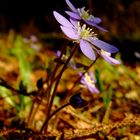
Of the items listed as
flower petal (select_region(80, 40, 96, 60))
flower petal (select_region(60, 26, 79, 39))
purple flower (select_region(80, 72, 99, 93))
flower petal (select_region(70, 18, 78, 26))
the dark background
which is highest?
the dark background

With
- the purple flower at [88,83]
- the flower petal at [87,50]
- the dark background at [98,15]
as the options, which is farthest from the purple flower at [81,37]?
the dark background at [98,15]

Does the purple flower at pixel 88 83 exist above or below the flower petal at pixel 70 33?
below

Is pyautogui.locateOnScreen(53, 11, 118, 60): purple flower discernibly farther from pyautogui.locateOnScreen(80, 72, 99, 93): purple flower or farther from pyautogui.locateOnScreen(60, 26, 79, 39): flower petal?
pyautogui.locateOnScreen(80, 72, 99, 93): purple flower

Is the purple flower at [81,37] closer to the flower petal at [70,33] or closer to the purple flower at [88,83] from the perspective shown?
the flower petal at [70,33]

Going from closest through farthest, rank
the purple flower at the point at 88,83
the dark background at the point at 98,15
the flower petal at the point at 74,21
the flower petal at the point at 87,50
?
the flower petal at the point at 87,50, the flower petal at the point at 74,21, the purple flower at the point at 88,83, the dark background at the point at 98,15

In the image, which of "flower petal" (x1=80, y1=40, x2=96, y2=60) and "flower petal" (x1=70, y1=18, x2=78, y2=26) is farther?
"flower petal" (x1=70, y1=18, x2=78, y2=26)

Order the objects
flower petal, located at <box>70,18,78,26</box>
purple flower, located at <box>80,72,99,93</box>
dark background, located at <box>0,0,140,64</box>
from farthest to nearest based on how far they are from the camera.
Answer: dark background, located at <box>0,0,140,64</box>, purple flower, located at <box>80,72,99,93</box>, flower petal, located at <box>70,18,78,26</box>

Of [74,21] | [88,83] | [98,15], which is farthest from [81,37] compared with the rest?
[98,15]

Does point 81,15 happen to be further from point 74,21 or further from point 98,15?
point 98,15

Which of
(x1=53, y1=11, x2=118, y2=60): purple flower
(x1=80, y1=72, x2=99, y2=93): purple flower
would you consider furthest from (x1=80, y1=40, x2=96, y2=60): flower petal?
(x1=80, y1=72, x2=99, y2=93): purple flower
